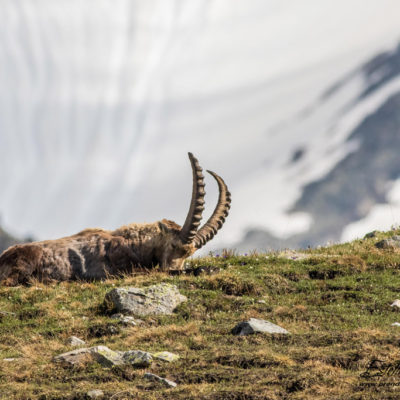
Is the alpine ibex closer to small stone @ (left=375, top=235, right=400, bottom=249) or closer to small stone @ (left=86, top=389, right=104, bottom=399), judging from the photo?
small stone @ (left=375, top=235, right=400, bottom=249)

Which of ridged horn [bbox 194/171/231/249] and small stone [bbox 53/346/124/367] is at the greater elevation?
ridged horn [bbox 194/171/231/249]

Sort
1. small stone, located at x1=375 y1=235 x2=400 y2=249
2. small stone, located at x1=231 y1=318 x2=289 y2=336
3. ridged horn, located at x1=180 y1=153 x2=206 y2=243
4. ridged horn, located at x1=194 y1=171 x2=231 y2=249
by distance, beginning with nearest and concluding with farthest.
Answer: small stone, located at x1=231 y1=318 x2=289 y2=336
ridged horn, located at x1=180 y1=153 x2=206 y2=243
ridged horn, located at x1=194 y1=171 x2=231 y2=249
small stone, located at x1=375 y1=235 x2=400 y2=249

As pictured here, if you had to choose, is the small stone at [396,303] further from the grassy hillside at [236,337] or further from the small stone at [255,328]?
the small stone at [255,328]

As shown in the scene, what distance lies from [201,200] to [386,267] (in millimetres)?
5583

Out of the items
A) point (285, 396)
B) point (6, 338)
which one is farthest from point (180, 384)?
point (6, 338)

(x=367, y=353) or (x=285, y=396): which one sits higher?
(x=367, y=353)

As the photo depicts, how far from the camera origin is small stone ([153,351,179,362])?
923cm

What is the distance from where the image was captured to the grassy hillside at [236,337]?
7.85 m

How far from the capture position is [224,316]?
12484mm

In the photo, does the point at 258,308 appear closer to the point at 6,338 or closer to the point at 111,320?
the point at 111,320

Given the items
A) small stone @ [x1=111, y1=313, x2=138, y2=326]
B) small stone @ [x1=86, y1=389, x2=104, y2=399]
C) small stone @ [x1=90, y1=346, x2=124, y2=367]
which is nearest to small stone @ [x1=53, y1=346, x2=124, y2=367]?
small stone @ [x1=90, y1=346, x2=124, y2=367]

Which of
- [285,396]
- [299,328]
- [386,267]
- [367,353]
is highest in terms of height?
[386,267]

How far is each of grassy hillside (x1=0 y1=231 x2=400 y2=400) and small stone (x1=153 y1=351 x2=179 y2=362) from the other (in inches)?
7.1

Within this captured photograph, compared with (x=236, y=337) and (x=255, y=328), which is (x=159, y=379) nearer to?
(x=236, y=337)
